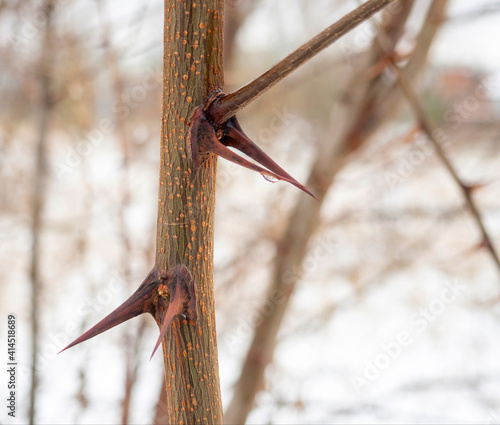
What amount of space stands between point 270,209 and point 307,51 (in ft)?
3.27

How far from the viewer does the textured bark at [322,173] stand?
0.62 meters

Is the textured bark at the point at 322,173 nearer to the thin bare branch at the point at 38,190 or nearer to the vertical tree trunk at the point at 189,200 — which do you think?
the thin bare branch at the point at 38,190

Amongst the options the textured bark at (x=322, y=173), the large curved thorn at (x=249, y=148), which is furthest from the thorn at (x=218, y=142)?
the textured bark at (x=322, y=173)

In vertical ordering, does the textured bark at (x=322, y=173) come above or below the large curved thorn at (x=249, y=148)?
above

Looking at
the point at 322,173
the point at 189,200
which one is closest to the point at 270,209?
the point at 322,173

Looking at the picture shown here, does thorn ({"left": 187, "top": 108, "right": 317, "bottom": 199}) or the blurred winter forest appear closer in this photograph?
thorn ({"left": 187, "top": 108, "right": 317, "bottom": 199})

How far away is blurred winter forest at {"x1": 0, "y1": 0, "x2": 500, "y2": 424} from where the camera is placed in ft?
2.40

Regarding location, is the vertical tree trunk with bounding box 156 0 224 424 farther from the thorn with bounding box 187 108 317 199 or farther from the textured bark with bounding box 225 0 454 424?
the textured bark with bounding box 225 0 454 424

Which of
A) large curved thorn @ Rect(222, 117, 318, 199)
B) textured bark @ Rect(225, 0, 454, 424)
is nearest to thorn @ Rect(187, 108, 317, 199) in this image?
large curved thorn @ Rect(222, 117, 318, 199)

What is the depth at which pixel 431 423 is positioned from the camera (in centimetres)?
112

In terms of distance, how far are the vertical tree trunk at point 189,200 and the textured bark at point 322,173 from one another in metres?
0.40

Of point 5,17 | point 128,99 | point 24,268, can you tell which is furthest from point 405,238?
point 5,17

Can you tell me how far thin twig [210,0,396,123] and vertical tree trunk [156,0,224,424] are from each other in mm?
29

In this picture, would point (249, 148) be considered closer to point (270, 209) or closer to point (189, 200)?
point (189, 200)
